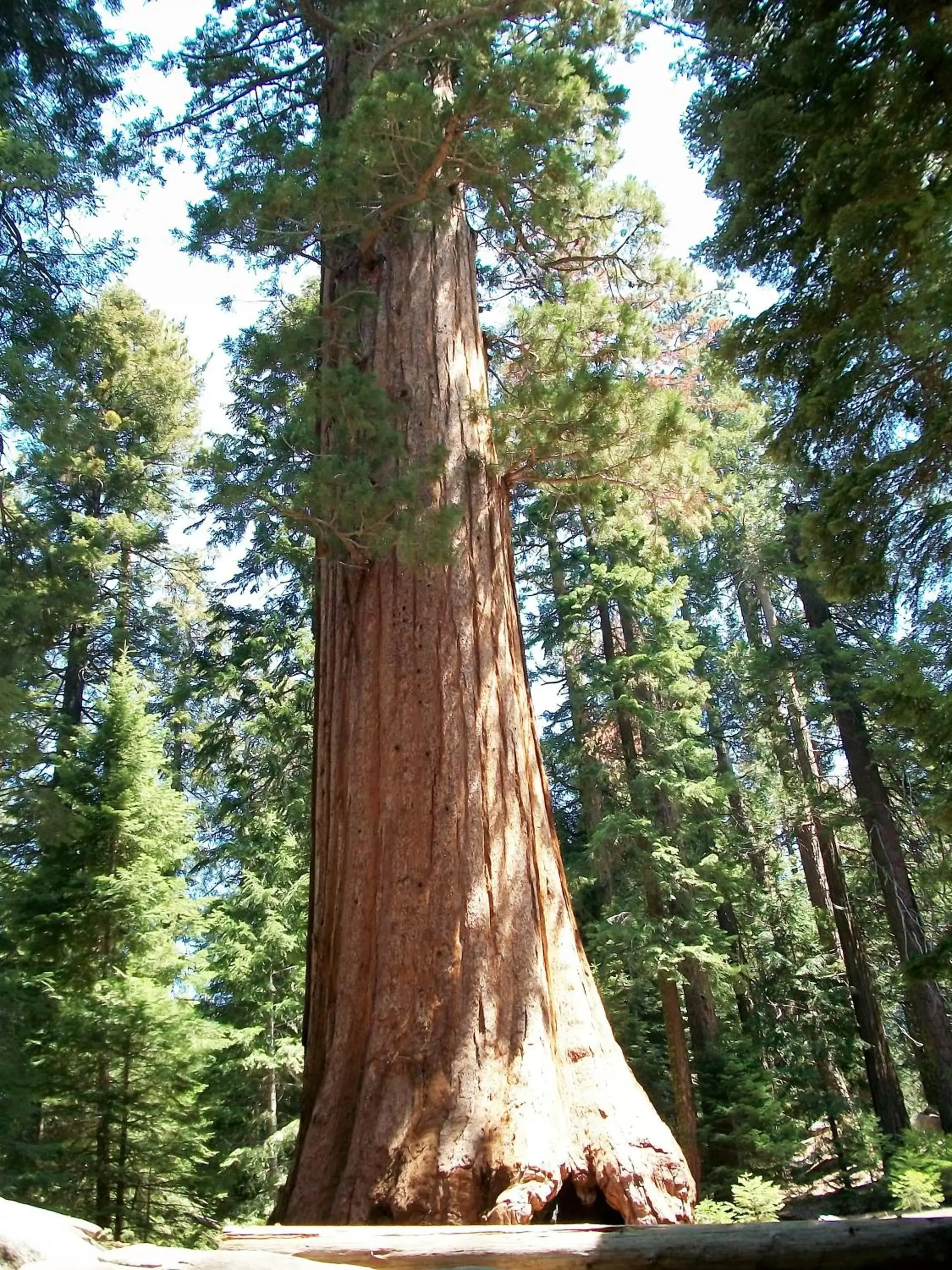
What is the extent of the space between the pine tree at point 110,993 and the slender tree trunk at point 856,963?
366 inches

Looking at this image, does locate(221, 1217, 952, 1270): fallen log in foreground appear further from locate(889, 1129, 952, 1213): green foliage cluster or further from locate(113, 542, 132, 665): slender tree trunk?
locate(113, 542, 132, 665): slender tree trunk

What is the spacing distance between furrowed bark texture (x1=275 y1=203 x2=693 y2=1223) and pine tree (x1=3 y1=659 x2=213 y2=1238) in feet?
16.7

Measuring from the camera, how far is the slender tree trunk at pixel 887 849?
482 inches

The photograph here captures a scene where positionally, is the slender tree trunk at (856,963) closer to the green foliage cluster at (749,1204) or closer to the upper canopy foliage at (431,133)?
the green foliage cluster at (749,1204)

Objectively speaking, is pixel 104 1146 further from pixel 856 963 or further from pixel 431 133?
pixel 856 963

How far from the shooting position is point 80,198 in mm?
8672

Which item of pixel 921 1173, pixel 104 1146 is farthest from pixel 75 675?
pixel 921 1173

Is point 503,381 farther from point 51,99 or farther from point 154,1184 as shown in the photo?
point 154,1184

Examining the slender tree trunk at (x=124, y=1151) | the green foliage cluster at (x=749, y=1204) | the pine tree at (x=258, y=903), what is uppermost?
the pine tree at (x=258, y=903)

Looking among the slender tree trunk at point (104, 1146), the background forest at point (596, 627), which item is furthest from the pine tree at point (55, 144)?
the slender tree trunk at point (104, 1146)

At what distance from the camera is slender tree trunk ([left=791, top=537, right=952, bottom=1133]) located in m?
12.2

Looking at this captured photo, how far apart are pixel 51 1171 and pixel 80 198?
9.06m

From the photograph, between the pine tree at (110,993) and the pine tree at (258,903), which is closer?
the pine tree at (110,993)

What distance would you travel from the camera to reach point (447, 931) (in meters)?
4.15
